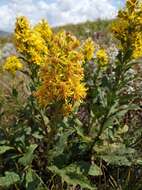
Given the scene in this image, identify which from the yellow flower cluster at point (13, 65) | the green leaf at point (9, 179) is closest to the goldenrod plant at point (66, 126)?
the green leaf at point (9, 179)

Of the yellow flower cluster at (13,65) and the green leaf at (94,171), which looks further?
the yellow flower cluster at (13,65)

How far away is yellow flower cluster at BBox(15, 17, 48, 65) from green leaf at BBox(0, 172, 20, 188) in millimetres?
1135

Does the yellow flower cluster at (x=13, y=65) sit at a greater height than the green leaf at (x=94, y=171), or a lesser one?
greater

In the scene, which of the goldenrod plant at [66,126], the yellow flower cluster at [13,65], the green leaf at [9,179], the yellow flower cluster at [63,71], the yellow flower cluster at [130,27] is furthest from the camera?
the yellow flower cluster at [13,65]

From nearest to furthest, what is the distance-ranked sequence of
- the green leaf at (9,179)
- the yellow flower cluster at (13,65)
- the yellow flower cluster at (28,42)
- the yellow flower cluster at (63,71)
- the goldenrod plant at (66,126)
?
the yellow flower cluster at (63,71), the goldenrod plant at (66,126), the green leaf at (9,179), the yellow flower cluster at (28,42), the yellow flower cluster at (13,65)

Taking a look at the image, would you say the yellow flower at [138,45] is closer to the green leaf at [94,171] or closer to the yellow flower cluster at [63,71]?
the yellow flower cluster at [63,71]

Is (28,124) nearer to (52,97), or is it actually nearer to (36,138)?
(36,138)

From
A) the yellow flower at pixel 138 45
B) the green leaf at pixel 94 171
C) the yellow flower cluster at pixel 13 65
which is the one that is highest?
the yellow flower at pixel 138 45

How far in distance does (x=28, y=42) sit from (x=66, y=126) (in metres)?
0.92

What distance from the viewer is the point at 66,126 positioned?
491 centimetres

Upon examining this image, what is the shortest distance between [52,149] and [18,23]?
1.29 metres

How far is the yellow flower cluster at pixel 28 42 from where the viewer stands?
4.84 metres

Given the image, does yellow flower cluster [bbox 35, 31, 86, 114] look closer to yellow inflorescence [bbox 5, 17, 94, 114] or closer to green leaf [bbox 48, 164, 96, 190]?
yellow inflorescence [bbox 5, 17, 94, 114]

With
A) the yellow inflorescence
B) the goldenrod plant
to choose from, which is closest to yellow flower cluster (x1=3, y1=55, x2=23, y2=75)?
the goldenrod plant
